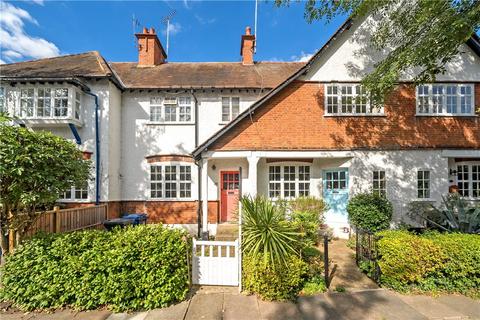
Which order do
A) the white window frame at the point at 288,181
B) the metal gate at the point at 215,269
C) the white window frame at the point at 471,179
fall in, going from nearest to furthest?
the metal gate at the point at 215,269
the white window frame at the point at 471,179
the white window frame at the point at 288,181

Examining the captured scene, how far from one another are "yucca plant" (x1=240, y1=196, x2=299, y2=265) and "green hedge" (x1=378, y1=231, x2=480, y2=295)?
233 cm

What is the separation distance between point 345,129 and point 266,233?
21.6 feet

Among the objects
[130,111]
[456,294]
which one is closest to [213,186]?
[130,111]

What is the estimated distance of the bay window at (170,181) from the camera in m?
11.8

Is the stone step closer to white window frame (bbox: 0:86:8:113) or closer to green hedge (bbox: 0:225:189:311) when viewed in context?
green hedge (bbox: 0:225:189:311)

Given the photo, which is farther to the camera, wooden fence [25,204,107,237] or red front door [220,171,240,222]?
red front door [220,171,240,222]

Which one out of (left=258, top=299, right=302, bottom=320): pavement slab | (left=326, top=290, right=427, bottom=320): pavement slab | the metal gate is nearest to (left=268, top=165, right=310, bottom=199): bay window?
the metal gate

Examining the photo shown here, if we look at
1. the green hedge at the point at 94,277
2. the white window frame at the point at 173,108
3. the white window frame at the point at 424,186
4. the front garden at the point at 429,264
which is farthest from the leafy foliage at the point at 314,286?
the white window frame at the point at 173,108

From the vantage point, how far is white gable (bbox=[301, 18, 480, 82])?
32.2ft

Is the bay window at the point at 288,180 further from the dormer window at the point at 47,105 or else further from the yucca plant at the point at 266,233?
the dormer window at the point at 47,105

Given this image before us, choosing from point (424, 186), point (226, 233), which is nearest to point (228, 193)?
point (226, 233)

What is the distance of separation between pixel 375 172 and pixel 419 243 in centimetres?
482

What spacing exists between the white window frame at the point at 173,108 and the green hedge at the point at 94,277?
8.16 meters

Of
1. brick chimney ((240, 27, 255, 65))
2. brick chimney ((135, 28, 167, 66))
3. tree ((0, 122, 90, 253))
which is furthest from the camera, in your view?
brick chimney ((240, 27, 255, 65))
